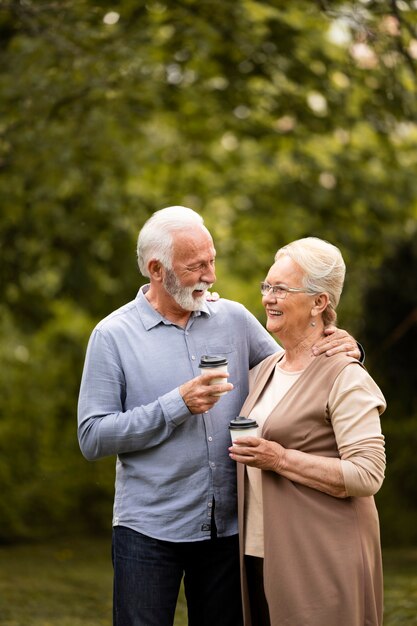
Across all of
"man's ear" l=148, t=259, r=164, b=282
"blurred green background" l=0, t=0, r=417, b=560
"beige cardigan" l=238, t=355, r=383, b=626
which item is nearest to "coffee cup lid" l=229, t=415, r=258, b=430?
"beige cardigan" l=238, t=355, r=383, b=626

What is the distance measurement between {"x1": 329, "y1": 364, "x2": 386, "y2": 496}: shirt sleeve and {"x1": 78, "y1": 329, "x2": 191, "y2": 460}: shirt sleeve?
51cm

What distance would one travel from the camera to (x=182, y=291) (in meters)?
3.53

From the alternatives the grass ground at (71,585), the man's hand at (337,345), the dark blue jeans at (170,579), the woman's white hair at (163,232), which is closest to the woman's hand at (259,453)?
the man's hand at (337,345)

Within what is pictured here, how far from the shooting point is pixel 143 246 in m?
3.59

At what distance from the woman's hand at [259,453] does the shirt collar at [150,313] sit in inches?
24.0

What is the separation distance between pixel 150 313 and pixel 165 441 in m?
0.47

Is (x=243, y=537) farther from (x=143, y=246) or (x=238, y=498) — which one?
(x=143, y=246)

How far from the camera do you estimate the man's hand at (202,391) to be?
10.6ft

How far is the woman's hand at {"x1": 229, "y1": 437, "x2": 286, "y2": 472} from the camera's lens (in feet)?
10.4

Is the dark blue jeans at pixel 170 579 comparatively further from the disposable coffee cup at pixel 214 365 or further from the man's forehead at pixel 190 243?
the man's forehead at pixel 190 243

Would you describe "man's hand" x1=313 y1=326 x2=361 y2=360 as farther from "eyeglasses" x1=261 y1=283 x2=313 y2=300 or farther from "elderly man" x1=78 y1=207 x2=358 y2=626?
"eyeglasses" x1=261 y1=283 x2=313 y2=300

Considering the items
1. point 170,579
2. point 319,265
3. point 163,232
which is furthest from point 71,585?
point 319,265

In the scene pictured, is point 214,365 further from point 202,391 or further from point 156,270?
point 156,270

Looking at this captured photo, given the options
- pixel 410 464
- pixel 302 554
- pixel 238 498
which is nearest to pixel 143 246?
pixel 238 498
